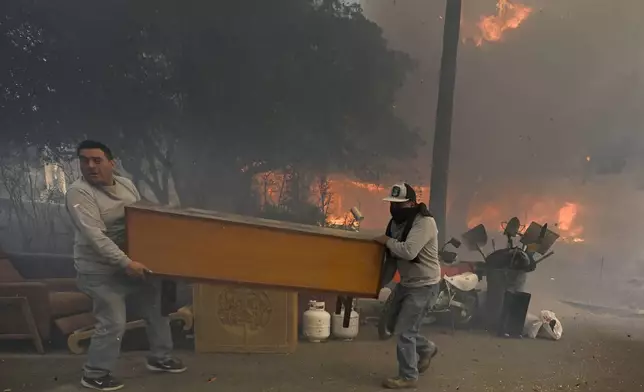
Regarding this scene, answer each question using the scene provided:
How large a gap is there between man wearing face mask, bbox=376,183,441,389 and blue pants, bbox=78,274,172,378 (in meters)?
1.21

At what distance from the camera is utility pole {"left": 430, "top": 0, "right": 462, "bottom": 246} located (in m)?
2.91

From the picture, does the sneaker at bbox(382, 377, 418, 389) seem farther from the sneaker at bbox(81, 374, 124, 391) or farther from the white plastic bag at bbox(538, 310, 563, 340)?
the sneaker at bbox(81, 374, 124, 391)

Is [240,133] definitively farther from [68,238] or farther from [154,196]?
[68,238]

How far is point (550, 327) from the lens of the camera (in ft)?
10.0

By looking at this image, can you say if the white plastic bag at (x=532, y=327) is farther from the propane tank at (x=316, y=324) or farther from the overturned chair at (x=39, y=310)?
the overturned chair at (x=39, y=310)

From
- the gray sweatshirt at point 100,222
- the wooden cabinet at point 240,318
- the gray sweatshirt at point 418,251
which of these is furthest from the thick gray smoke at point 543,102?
the gray sweatshirt at point 100,222

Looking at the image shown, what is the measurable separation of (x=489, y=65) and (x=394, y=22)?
0.63 metres

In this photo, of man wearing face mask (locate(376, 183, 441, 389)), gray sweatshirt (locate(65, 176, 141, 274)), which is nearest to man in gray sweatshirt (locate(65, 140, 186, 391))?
gray sweatshirt (locate(65, 176, 141, 274))

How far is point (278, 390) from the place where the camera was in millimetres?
2512

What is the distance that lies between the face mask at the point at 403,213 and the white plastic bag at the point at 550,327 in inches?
50.6

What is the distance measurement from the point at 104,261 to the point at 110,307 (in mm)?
233

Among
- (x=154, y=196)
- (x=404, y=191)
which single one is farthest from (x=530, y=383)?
(x=154, y=196)

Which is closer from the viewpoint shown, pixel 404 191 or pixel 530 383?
pixel 404 191

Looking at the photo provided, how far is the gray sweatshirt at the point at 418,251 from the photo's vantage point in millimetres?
2439
